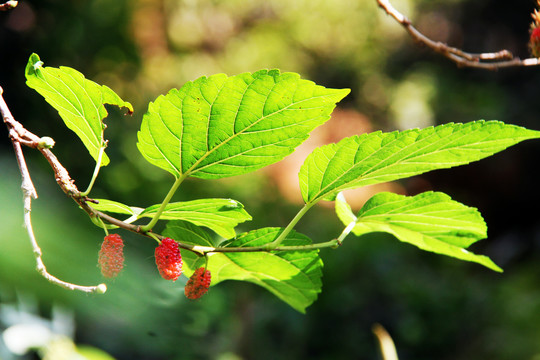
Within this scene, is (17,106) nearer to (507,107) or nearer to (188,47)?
(188,47)

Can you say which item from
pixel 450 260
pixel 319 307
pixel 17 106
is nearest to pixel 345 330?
pixel 319 307

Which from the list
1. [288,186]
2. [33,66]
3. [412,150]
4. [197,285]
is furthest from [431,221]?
[288,186]

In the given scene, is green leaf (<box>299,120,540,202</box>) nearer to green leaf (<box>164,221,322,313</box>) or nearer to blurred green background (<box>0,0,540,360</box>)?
green leaf (<box>164,221,322,313</box>)

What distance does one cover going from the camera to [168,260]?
36cm

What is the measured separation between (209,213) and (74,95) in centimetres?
12

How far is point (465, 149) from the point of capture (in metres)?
0.35

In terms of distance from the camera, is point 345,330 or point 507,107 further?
point 507,107

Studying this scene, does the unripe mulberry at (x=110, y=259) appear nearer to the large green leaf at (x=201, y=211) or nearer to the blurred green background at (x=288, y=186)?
the large green leaf at (x=201, y=211)

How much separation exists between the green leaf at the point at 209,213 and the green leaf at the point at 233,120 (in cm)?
2

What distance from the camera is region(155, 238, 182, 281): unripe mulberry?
35 cm

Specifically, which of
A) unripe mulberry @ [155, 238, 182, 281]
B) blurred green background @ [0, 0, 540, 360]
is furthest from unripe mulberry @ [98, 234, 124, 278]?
blurred green background @ [0, 0, 540, 360]

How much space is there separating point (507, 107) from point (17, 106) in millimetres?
3065

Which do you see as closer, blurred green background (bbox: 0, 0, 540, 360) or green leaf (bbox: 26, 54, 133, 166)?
green leaf (bbox: 26, 54, 133, 166)

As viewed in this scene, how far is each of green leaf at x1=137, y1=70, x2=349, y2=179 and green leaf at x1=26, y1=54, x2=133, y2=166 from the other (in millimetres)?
39
